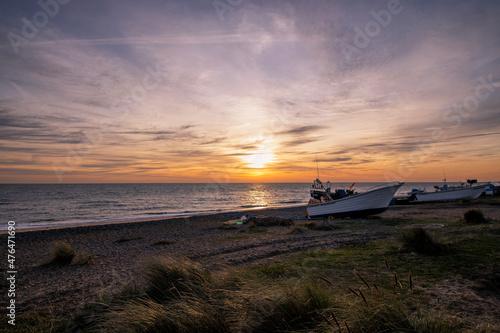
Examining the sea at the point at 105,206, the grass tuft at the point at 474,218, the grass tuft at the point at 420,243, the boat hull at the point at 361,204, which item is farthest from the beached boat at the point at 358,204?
the sea at the point at 105,206

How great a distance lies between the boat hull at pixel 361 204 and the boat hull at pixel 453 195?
20.2m

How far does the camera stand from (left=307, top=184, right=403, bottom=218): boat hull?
21.1 metres

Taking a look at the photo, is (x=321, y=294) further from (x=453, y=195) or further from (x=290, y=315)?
(x=453, y=195)

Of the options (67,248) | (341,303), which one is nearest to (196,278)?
(341,303)

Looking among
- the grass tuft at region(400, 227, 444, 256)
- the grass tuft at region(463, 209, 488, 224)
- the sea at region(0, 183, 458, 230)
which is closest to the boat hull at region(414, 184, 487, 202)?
the sea at region(0, 183, 458, 230)

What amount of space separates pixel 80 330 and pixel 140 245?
435 inches

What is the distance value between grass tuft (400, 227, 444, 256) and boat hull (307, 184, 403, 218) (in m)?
13.7

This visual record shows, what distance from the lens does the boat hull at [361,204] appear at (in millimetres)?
21062

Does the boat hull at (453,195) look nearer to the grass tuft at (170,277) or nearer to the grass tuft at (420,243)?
the grass tuft at (420,243)

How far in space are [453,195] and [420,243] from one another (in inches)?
1411

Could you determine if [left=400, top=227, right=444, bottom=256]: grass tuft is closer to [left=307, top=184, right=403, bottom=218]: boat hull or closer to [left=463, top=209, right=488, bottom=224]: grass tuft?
[left=463, top=209, right=488, bottom=224]: grass tuft

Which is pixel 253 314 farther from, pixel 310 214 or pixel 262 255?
pixel 310 214

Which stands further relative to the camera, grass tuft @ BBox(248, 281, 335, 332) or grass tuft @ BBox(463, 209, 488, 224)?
grass tuft @ BBox(463, 209, 488, 224)

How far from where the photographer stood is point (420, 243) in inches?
297
